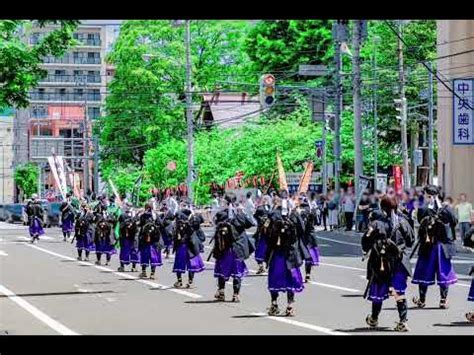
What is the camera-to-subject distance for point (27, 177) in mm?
47750

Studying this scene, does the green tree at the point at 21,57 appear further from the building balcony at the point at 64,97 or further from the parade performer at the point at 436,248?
the parade performer at the point at 436,248

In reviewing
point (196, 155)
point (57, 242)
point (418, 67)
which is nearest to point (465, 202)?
point (196, 155)

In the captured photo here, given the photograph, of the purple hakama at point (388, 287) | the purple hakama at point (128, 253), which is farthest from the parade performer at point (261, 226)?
the purple hakama at point (388, 287)

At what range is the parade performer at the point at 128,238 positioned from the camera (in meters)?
23.7

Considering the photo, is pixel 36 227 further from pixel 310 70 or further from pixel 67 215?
pixel 310 70

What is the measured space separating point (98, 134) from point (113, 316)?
1541 cm

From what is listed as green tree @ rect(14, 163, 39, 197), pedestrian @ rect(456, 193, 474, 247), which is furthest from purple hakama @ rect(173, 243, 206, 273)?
green tree @ rect(14, 163, 39, 197)

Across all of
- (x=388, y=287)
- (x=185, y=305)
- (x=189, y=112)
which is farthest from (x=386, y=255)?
(x=189, y=112)

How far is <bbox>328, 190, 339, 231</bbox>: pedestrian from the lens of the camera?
58.1 ft

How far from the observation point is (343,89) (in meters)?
32.9

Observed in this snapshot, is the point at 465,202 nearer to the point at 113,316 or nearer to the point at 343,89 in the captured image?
the point at 113,316

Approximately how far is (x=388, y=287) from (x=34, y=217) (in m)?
26.0

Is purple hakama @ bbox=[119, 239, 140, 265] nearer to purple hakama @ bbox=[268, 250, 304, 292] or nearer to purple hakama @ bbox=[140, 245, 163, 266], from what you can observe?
purple hakama @ bbox=[140, 245, 163, 266]

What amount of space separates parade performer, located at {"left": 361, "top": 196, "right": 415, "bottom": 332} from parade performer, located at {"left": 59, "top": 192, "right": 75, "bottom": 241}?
2173 centimetres
